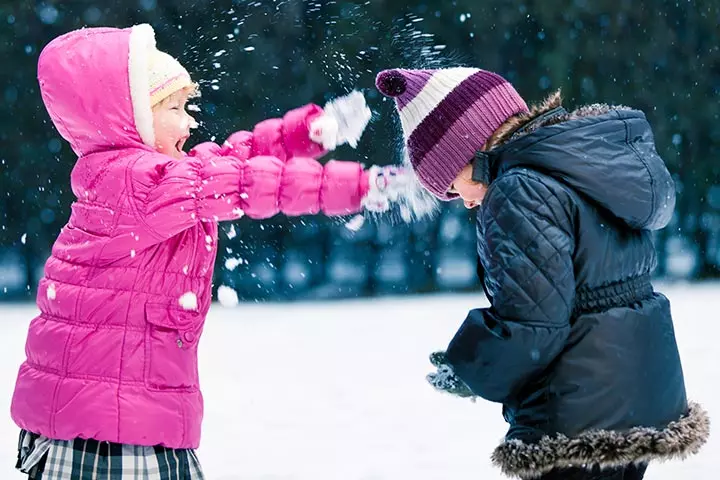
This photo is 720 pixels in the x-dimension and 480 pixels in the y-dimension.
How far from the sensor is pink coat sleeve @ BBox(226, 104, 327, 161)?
2297 mm

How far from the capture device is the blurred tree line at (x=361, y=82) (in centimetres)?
515

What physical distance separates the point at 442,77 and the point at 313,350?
2740 millimetres

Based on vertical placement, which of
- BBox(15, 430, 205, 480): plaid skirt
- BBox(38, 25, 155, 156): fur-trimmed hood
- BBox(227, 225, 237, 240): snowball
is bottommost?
BBox(227, 225, 237, 240): snowball

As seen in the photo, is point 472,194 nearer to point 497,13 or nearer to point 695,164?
point 497,13

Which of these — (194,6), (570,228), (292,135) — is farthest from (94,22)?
(570,228)

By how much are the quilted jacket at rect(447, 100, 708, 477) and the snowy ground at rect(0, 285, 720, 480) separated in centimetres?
121

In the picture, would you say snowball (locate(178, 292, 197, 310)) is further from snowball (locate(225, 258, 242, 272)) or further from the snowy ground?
snowball (locate(225, 258, 242, 272))

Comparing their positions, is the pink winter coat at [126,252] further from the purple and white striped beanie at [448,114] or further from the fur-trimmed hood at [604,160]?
the fur-trimmed hood at [604,160]

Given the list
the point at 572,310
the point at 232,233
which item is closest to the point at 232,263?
the point at 232,233

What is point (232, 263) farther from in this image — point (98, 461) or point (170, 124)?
point (98, 461)

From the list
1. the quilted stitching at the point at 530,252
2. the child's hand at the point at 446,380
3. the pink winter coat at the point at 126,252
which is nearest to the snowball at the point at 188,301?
the pink winter coat at the point at 126,252

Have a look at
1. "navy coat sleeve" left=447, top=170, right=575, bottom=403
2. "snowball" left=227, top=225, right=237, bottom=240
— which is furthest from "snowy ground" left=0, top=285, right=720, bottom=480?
"navy coat sleeve" left=447, top=170, right=575, bottom=403

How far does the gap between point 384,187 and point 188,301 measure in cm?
48

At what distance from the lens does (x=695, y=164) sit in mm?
5805
